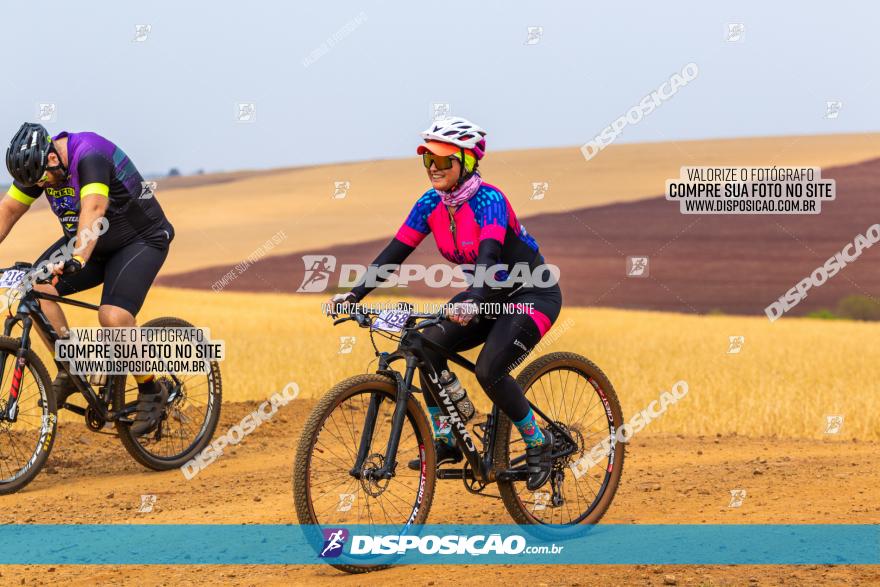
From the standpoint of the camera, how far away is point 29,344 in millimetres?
9203

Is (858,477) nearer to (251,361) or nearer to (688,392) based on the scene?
(688,392)

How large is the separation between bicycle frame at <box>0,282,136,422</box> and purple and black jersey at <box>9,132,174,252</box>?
66 cm

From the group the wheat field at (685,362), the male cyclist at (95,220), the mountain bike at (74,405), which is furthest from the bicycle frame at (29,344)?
the wheat field at (685,362)

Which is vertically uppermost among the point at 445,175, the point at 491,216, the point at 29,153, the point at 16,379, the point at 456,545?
the point at 29,153

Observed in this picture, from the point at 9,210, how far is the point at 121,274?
1.07m

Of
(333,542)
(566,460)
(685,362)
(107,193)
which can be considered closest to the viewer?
(333,542)

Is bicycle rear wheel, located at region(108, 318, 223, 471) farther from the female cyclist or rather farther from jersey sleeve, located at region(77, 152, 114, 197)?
the female cyclist

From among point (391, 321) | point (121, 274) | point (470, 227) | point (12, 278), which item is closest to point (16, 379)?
point (12, 278)

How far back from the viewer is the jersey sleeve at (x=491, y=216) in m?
6.83

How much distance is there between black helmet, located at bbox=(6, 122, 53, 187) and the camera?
9.05m

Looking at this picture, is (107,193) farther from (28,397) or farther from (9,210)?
(28,397)

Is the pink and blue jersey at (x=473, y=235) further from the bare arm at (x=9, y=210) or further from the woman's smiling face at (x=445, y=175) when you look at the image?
the bare arm at (x=9, y=210)

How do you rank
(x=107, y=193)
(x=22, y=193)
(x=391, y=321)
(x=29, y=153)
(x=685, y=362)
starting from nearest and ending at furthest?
(x=391, y=321), (x=29, y=153), (x=107, y=193), (x=22, y=193), (x=685, y=362)

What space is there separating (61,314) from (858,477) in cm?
690
